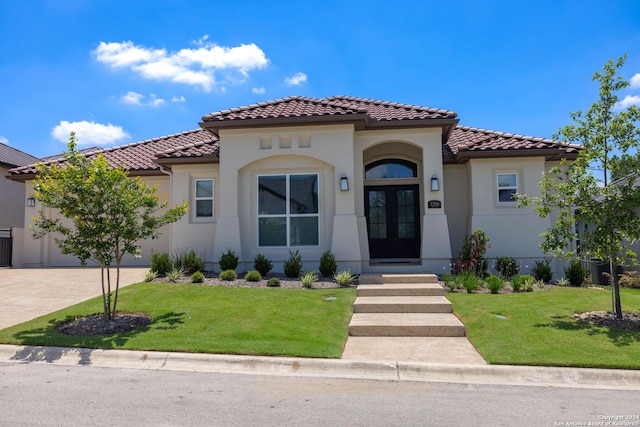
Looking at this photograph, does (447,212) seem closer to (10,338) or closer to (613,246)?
(613,246)

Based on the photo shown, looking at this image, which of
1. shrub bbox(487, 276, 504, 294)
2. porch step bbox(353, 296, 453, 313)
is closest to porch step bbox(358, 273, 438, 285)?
shrub bbox(487, 276, 504, 294)

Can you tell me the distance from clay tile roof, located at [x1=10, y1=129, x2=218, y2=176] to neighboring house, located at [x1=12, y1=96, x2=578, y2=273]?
0.41 metres

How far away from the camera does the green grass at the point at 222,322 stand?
Result: 7.18m

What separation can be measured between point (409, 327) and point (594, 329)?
10.0 ft

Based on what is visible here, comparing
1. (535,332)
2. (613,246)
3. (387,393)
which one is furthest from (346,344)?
(613,246)

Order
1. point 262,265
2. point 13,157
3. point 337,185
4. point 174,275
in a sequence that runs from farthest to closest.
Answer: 1. point 13,157
2. point 337,185
3. point 262,265
4. point 174,275

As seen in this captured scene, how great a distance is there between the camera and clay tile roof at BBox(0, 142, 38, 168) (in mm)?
21648

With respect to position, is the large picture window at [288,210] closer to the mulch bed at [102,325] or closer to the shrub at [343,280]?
the shrub at [343,280]

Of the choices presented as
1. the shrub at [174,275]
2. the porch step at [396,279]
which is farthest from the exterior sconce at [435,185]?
the shrub at [174,275]

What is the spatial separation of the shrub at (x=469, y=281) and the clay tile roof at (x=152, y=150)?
8185 millimetres

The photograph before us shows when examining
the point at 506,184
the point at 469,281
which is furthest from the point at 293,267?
the point at 506,184

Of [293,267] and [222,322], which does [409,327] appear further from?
[293,267]

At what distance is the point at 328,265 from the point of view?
1258 cm

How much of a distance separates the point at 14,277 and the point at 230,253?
6.30 metres
